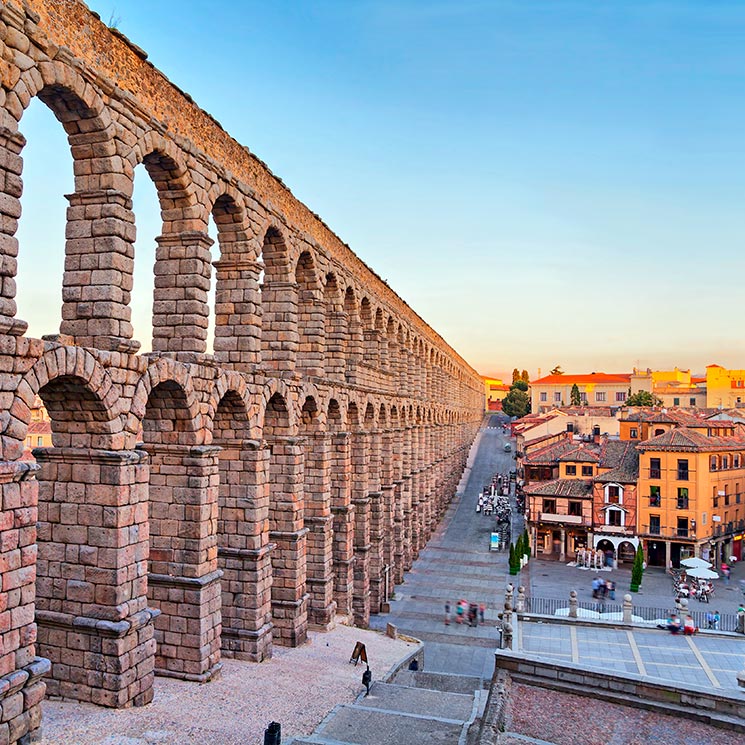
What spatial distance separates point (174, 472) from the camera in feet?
61.9

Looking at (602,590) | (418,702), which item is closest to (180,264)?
(418,702)

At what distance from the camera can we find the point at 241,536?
22.2 meters

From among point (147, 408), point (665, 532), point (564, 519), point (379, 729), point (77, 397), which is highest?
point (77, 397)

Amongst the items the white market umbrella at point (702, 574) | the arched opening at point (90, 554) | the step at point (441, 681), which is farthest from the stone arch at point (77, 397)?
the white market umbrella at point (702, 574)

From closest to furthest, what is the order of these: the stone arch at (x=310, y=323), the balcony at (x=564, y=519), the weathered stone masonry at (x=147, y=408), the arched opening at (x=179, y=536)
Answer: the weathered stone masonry at (x=147, y=408)
the arched opening at (x=179, y=536)
the stone arch at (x=310, y=323)
the balcony at (x=564, y=519)

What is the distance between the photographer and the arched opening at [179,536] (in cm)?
1869

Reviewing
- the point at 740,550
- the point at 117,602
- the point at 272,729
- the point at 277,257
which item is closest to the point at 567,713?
the point at 272,729

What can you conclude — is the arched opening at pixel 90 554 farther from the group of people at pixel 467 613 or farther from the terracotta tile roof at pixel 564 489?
the terracotta tile roof at pixel 564 489

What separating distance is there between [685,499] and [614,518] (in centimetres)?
509

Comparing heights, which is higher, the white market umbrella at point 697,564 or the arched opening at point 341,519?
the arched opening at point 341,519

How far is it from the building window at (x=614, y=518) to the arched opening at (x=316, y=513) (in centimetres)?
3016

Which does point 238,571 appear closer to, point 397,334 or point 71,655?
point 71,655

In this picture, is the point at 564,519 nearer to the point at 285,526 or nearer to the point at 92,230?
the point at 285,526

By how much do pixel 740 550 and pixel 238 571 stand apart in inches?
1823
